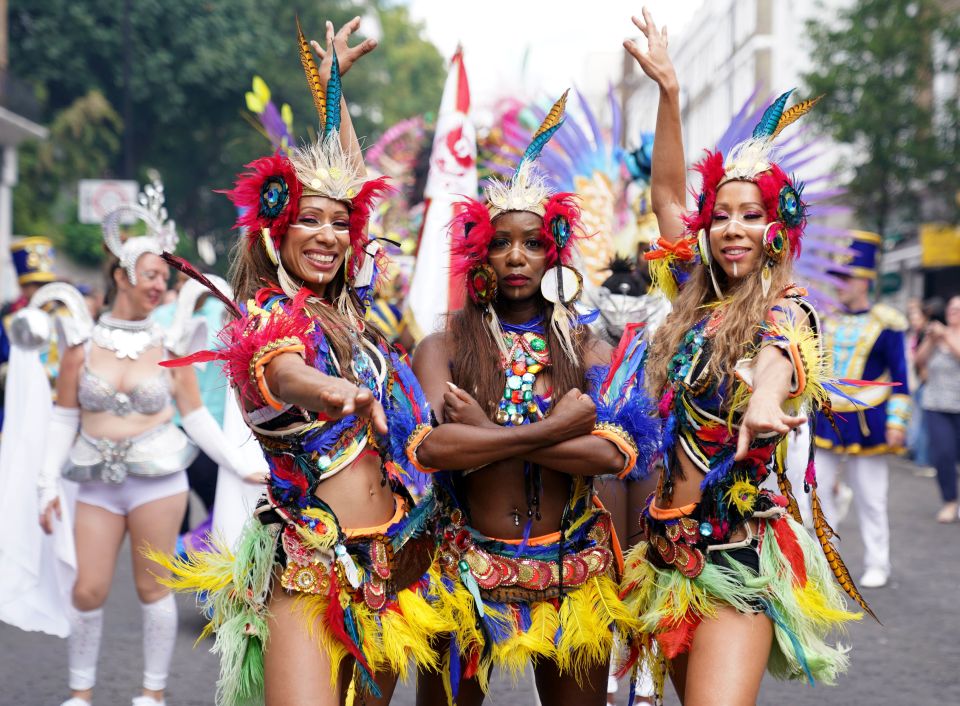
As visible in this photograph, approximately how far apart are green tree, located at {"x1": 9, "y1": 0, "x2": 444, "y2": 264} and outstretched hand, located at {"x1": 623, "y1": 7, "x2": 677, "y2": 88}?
929 inches

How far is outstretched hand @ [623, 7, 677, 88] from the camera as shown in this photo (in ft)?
13.6

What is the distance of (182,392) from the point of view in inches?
216

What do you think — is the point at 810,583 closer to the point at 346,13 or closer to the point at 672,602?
the point at 672,602

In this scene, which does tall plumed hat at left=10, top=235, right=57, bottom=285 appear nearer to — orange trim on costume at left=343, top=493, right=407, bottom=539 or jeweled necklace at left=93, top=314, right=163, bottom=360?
jeweled necklace at left=93, top=314, right=163, bottom=360

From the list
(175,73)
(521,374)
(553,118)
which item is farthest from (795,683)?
(175,73)

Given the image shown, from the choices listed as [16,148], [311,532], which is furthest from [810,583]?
[16,148]

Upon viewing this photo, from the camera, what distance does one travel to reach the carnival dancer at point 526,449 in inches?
135

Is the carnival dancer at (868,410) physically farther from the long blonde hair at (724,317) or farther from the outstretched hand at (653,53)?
the long blonde hair at (724,317)

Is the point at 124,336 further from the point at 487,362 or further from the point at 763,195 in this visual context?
the point at 763,195

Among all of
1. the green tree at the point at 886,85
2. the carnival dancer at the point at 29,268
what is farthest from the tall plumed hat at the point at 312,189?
the green tree at the point at 886,85

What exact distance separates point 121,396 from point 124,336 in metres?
0.29

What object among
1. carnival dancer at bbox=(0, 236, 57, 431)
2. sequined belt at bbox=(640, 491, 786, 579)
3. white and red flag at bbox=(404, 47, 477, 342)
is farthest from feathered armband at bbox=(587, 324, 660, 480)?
carnival dancer at bbox=(0, 236, 57, 431)

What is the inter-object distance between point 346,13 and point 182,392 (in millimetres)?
33067

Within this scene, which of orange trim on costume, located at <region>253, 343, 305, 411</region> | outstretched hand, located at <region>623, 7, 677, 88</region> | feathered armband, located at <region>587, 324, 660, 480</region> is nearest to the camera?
orange trim on costume, located at <region>253, 343, 305, 411</region>
